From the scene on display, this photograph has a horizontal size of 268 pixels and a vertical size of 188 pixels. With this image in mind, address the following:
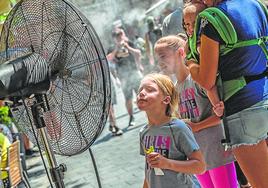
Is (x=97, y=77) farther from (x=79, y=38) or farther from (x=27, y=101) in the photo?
(x=27, y=101)

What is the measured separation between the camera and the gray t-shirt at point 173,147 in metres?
2.60

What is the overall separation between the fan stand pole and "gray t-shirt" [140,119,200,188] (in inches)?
25.0

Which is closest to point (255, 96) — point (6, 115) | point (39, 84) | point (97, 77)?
point (97, 77)

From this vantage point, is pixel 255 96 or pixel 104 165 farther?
pixel 104 165

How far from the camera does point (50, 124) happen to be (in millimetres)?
2389

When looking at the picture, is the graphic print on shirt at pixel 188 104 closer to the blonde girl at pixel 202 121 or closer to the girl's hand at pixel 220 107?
the blonde girl at pixel 202 121

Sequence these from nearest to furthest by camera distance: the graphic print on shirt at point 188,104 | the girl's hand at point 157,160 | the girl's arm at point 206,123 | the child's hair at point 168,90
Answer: the girl's hand at point 157,160, the child's hair at point 168,90, the girl's arm at point 206,123, the graphic print on shirt at point 188,104

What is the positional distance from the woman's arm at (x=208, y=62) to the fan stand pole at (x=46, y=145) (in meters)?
0.84

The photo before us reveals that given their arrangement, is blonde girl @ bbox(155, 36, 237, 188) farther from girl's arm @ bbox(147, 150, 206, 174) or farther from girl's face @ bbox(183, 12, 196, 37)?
girl's arm @ bbox(147, 150, 206, 174)

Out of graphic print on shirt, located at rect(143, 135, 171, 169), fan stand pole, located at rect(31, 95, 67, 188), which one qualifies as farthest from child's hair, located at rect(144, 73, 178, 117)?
fan stand pole, located at rect(31, 95, 67, 188)

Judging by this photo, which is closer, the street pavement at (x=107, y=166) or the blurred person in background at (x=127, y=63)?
the street pavement at (x=107, y=166)

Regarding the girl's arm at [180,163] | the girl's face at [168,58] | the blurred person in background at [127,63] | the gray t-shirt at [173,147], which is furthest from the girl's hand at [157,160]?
the blurred person in background at [127,63]

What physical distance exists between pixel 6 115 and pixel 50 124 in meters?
5.14

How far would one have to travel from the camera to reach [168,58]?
10.7 feet
